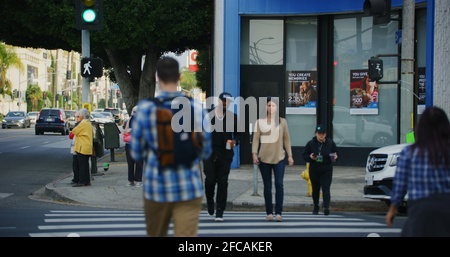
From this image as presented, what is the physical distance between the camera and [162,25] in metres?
23.6

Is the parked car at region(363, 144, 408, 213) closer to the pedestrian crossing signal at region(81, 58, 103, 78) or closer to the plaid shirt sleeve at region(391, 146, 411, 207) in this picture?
the plaid shirt sleeve at region(391, 146, 411, 207)

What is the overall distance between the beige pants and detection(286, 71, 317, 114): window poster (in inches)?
580

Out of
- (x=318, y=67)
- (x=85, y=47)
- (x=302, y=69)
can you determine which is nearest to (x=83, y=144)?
(x=85, y=47)

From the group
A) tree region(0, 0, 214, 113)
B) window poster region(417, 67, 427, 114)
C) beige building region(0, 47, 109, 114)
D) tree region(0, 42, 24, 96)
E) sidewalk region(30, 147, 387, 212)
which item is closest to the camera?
sidewalk region(30, 147, 387, 212)

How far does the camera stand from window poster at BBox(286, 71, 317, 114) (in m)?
20.2

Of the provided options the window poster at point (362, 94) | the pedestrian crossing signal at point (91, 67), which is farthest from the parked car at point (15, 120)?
the pedestrian crossing signal at point (91, 67)

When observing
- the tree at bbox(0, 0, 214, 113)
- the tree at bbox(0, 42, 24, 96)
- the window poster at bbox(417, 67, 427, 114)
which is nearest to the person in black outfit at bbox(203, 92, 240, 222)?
the window poster at bbox(417, 67, 427, 114)

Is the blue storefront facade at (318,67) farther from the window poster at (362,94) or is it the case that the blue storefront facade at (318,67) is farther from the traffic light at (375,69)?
the traffic light at (375,69)

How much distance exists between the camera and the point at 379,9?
42.2 ft

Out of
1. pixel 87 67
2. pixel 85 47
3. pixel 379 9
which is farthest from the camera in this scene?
pixel 85 47

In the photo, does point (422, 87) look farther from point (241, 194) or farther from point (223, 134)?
point (223, 134)

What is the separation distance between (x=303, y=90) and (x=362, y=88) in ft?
5.29

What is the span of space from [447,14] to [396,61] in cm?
552

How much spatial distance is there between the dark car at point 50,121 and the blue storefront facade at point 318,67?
30014 mm
